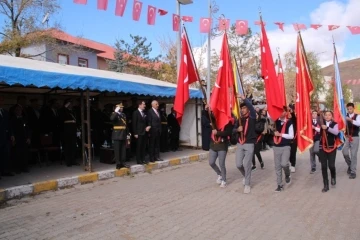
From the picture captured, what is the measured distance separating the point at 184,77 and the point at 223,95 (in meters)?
1.03

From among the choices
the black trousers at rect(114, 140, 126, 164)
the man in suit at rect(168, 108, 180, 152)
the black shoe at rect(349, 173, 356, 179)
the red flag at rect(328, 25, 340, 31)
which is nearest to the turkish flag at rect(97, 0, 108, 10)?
the black trousers at rect(114, 140, 126, 164)

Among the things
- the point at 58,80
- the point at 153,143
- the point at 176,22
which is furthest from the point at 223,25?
the point at 153,143

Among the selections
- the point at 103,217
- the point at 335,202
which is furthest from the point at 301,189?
the point at 103,217

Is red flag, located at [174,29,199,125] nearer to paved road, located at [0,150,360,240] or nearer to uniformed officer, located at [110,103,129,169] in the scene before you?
paved road, located at [0,150,360,240]

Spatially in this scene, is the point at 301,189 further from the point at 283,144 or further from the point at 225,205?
the point at 225,205

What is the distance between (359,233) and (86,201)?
189 inches

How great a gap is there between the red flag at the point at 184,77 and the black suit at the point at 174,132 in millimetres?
5344

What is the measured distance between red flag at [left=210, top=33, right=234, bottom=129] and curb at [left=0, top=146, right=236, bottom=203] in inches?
130

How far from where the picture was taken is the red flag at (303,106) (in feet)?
22.7

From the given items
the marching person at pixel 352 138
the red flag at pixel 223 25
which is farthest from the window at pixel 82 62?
the marching person at pixel 352 138

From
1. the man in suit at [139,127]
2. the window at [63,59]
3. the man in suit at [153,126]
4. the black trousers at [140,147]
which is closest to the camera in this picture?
the man in suit at [139,127]

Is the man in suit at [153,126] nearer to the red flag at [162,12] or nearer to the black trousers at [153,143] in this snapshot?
the black trousers at [153,143]

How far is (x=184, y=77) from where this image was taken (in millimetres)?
7445

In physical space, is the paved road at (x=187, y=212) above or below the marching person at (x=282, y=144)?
below
